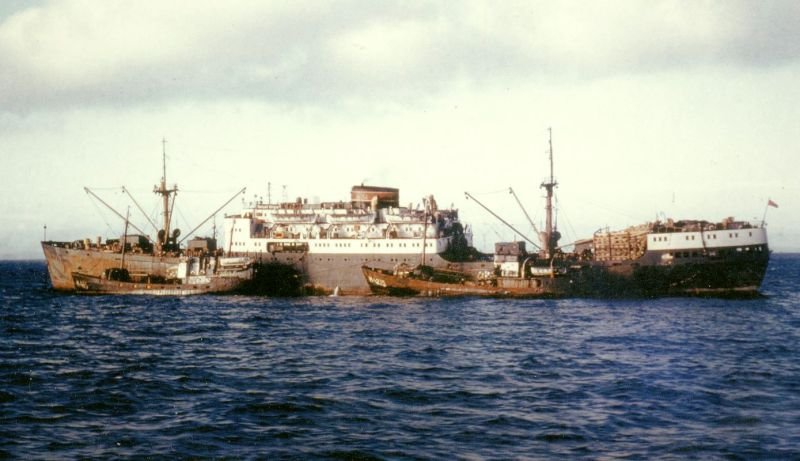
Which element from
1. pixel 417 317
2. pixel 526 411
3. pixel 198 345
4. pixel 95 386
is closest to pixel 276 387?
pixel 95 386

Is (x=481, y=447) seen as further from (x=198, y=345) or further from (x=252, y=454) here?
(x=198, y=345)

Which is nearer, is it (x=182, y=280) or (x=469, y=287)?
(x=469, y=287)

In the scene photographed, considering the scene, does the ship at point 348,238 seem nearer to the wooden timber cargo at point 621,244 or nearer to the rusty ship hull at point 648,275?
the rusty ship hull at point 648,275

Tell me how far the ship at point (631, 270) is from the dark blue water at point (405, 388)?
1181 cm

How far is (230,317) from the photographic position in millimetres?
38906

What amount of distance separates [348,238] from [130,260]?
21083mm

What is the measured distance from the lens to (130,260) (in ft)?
191

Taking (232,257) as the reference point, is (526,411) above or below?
below

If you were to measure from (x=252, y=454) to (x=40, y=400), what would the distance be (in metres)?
8.89

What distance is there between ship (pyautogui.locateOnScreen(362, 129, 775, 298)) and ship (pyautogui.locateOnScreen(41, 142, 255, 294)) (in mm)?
15958

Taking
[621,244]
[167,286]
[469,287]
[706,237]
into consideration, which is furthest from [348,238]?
[706,237]

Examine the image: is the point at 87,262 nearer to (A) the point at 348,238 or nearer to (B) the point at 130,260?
(B) the point at 130,260

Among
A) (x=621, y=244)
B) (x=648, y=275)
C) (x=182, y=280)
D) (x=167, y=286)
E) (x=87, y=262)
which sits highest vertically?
(x=621, y=244)

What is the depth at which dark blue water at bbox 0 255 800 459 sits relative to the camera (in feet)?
45.1
